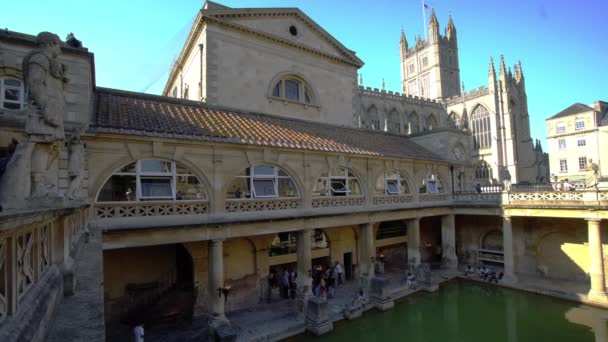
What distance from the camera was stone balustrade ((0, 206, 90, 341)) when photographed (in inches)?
96.7

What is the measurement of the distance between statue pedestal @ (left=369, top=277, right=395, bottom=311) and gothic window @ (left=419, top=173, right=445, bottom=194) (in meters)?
8.59

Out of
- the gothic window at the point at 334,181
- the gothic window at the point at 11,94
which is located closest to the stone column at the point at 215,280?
the gothic window at the point at 334,181

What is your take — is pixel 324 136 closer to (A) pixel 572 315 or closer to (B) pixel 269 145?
(B) pixel 269 145

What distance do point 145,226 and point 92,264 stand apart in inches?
205

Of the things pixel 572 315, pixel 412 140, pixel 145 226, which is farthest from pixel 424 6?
pixel 145 226

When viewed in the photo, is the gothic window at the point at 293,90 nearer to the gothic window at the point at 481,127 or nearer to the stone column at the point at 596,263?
the stone column at the point at 596,263

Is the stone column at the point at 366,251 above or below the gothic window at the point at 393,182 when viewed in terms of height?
below

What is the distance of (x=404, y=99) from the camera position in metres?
56.0

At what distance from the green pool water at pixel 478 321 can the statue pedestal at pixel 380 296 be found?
0.36 meters

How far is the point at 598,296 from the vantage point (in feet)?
51.2

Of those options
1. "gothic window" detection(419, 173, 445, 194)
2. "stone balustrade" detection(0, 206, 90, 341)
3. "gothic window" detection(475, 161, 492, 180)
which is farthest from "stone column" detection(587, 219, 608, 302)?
"gothic window" detection(475, 161, 492, 180)

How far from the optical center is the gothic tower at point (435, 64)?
71.2 metres

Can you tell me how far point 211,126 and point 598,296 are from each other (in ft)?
69.7

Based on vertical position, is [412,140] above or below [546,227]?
above
